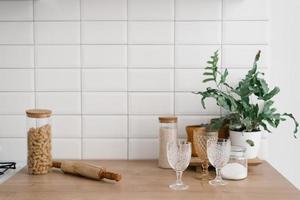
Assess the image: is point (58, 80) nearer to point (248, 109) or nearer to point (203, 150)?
point (203, 150)

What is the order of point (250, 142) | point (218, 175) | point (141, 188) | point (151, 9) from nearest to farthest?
1. point (141, 188)
2. point (218, 175)
3. point (250, 142)
4. point (151, 9)

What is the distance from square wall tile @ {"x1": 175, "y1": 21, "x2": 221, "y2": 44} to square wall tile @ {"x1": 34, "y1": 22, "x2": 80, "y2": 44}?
46cm

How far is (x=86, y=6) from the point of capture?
1.96 m

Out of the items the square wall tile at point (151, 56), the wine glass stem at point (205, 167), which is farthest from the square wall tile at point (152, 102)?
the wine glass stem at point (205, 167)

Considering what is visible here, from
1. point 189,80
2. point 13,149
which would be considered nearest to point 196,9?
point 189,80

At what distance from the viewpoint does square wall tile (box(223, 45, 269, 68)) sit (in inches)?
77.5

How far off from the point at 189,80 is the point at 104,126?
0.44 meters

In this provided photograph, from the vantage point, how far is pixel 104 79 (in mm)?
1984

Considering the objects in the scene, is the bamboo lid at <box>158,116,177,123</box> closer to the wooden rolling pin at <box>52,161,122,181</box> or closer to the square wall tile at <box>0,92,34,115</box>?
the wooden rolling pin at <box>52,161,122,181</box>

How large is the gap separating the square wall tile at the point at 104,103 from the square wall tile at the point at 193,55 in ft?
0.99

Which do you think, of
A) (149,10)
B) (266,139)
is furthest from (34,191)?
(266,139)

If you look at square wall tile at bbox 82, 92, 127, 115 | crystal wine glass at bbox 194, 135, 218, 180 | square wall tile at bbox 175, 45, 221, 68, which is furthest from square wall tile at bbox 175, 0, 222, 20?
crystal wine glass at bbox 194, 135, 218, 180

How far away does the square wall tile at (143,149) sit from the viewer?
6.57ft

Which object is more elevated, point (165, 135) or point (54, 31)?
point (54, 31)
